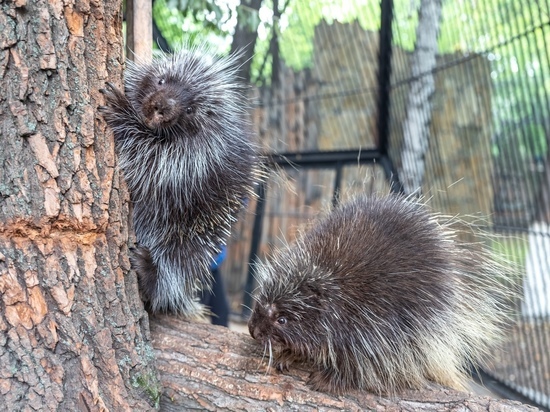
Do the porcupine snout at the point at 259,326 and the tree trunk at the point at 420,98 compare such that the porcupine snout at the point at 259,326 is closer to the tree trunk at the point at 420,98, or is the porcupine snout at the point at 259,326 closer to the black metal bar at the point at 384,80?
the tree trunk at the point at 420,98

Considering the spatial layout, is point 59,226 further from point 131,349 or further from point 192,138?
point 192,138

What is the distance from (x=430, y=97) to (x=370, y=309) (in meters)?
2.18

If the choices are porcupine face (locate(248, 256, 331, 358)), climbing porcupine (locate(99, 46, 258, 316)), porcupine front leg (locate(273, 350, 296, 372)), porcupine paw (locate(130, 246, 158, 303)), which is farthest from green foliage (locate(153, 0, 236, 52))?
porcupine front leg (locate(273, 350, 296, 372))

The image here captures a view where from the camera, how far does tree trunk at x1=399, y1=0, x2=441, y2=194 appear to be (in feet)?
10.1

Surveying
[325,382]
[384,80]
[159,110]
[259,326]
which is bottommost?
[325,382]

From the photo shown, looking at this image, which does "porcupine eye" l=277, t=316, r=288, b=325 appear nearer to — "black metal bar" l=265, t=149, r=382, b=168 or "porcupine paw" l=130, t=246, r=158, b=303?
"porcupine paw" l=130, t=246, r=158, b=303

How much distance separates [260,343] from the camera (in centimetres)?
156

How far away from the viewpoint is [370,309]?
153cm

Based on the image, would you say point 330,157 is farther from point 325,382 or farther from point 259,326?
point 325,382

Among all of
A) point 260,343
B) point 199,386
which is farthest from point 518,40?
point 199,386

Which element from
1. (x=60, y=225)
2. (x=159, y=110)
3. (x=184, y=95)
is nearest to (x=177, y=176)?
(x=159, y=110)

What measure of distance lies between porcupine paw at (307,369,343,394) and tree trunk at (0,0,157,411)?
47 cm

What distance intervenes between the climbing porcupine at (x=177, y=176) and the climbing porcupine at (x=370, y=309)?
307 mm

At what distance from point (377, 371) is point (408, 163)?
83.2 inches
